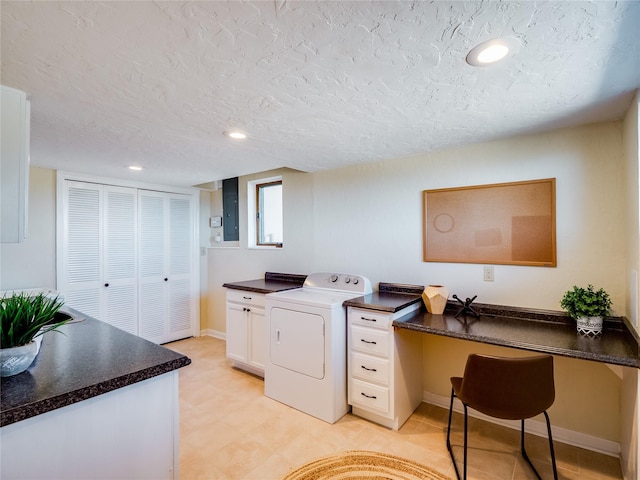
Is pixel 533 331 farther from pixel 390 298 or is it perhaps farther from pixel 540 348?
pixel 390 298

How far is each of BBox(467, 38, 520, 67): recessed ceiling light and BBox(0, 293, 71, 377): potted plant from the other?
1.94m

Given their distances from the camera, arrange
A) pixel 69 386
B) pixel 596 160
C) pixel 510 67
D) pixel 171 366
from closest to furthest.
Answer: pixel 69 386, pixel 171 366, pixel 510 67, pixel 596 160

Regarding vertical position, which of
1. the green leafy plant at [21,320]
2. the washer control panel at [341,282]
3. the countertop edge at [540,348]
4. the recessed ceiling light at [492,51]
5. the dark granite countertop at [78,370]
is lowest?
the countertop edge at [540,348]

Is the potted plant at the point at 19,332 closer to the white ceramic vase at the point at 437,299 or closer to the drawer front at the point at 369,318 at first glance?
the drawer front at the point at 369,318

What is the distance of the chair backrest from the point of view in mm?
1603

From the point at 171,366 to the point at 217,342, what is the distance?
10.9 ft

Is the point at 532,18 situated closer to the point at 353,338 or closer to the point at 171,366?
the point at 171,366

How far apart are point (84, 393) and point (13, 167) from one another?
1.06 m

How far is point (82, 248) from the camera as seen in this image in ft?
11.5

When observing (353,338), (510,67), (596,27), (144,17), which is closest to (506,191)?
(510,67)

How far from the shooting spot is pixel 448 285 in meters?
2.59

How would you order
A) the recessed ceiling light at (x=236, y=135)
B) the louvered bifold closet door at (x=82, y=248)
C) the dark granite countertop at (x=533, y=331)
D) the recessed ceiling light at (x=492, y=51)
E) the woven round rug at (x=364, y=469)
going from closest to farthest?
the recessed ceiling light at (x=492, y=51) < the dark granite countertop at (x=533, y=331) < the woven round rug at (x=364, y=469) < the recessed ceiling light at (x=236, y=135) < the louvered bifold closet door at (x=82, y=248)

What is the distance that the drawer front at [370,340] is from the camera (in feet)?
7.38

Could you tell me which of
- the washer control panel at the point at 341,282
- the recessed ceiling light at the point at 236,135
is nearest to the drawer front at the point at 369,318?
the washer control panel at the point at 341,282
